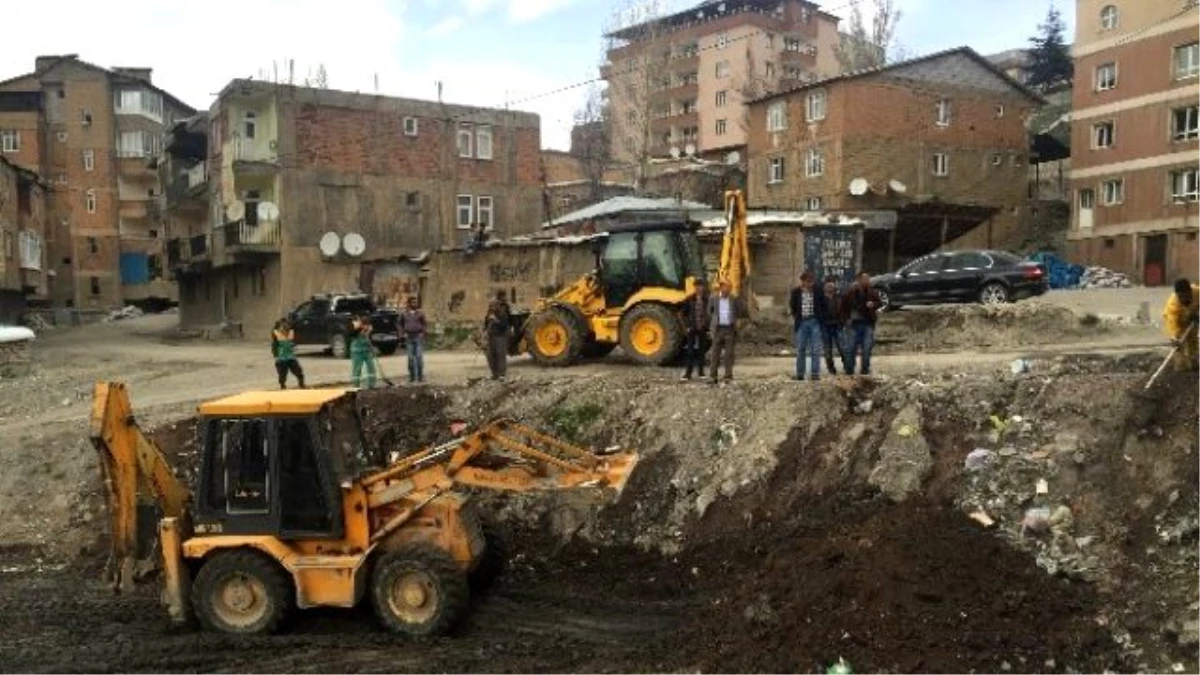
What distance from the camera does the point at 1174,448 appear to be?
893 centimetres

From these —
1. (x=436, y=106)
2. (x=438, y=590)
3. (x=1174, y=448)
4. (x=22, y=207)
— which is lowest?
(x=438, y=590)

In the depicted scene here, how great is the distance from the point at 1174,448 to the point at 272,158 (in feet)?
104

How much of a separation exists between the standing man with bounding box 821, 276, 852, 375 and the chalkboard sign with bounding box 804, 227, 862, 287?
10.6 meters

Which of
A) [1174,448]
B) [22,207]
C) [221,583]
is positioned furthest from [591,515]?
[22,207]

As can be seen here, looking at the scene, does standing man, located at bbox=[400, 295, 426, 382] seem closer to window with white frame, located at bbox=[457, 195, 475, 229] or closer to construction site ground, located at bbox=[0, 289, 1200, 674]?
construction site ground, located at bbox=[0, 289, 1200, 674]

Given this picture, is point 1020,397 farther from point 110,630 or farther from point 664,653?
point 110,630

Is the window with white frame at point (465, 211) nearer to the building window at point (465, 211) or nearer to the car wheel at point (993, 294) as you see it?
the building window at point (465, 211)

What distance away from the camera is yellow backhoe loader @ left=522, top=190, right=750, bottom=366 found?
16719mm

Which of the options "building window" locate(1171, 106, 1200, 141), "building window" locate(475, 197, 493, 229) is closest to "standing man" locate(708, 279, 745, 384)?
"building window" locate(475, 197, 493, 229)

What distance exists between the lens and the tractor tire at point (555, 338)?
18.0 metres

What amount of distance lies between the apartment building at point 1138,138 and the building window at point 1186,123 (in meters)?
0.04

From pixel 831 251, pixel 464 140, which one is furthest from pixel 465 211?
pixel 831 251

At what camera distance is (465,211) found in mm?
38719

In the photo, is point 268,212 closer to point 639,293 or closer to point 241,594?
point 639,293
